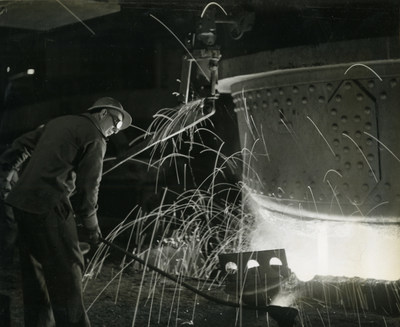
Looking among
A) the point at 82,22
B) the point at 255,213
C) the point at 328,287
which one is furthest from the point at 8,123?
the point at 328,287

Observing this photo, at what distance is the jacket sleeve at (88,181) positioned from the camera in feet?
9.28

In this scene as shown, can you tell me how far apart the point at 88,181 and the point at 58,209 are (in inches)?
8.5

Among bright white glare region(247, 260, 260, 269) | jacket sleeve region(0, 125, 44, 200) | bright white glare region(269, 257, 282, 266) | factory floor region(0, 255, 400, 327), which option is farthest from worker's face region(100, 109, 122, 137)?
bright white glare region(269, 257, 282, 266)

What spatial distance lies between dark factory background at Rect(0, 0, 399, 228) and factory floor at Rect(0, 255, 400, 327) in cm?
138

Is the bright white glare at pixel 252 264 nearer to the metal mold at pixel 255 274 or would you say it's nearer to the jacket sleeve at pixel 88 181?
the metal mold at pixel 255 274

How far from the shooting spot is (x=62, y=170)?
288 centimetres

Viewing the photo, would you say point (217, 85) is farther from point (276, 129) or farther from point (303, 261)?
point (303, 261)

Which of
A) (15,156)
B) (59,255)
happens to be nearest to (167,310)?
(59,255)

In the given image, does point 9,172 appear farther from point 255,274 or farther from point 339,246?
point 339,246

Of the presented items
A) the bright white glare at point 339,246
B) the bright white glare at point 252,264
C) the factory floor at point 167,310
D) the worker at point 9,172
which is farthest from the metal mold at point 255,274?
the worker at point 9,172

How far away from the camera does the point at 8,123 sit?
4.60 metres

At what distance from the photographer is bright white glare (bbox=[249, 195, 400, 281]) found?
12.0ft

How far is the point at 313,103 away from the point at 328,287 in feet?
3.95

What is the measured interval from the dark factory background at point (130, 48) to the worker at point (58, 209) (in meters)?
1.13
